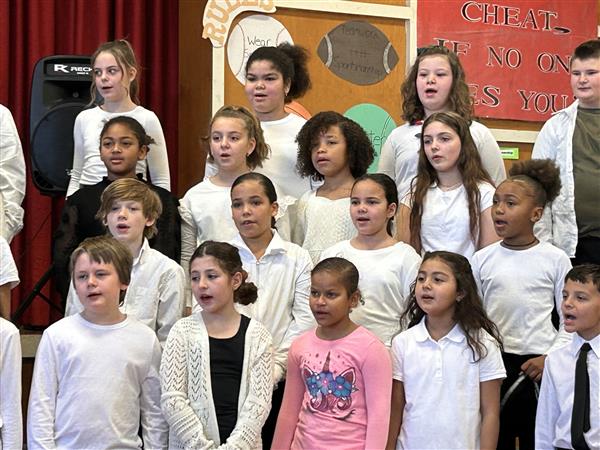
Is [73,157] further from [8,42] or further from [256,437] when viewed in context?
[256,437]

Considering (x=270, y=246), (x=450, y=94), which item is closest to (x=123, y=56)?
(x=270, y=246)

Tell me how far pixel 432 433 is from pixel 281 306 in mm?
659

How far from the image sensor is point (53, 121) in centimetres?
442

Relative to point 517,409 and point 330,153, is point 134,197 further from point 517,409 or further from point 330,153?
point 517,409

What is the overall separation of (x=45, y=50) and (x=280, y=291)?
2539mm

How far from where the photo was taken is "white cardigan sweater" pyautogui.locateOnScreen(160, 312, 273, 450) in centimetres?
292

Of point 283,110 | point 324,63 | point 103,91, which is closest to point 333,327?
point 283,110

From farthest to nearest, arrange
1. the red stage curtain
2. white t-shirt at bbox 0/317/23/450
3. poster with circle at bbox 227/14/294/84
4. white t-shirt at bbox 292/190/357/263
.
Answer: the red stage curtain, poster with circle at bbox 227/14/294/84, white t-shirt at bbox 292/190/357/263, white t-shirt at bbox 0/317/23/450

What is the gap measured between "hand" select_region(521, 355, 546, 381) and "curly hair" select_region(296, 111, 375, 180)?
992 mm

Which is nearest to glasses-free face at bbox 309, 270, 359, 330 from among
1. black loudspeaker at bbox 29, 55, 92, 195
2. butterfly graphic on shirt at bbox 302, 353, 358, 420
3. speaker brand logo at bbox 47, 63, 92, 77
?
butterfly graphic on shirt at bbox 302, 353, 358, 420

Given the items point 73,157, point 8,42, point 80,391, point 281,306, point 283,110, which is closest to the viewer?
point 80,391

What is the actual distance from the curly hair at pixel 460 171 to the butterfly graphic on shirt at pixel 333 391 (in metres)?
0.70

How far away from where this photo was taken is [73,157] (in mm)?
4371

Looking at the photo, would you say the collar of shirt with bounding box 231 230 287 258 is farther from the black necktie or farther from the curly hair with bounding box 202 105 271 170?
the black necktie
